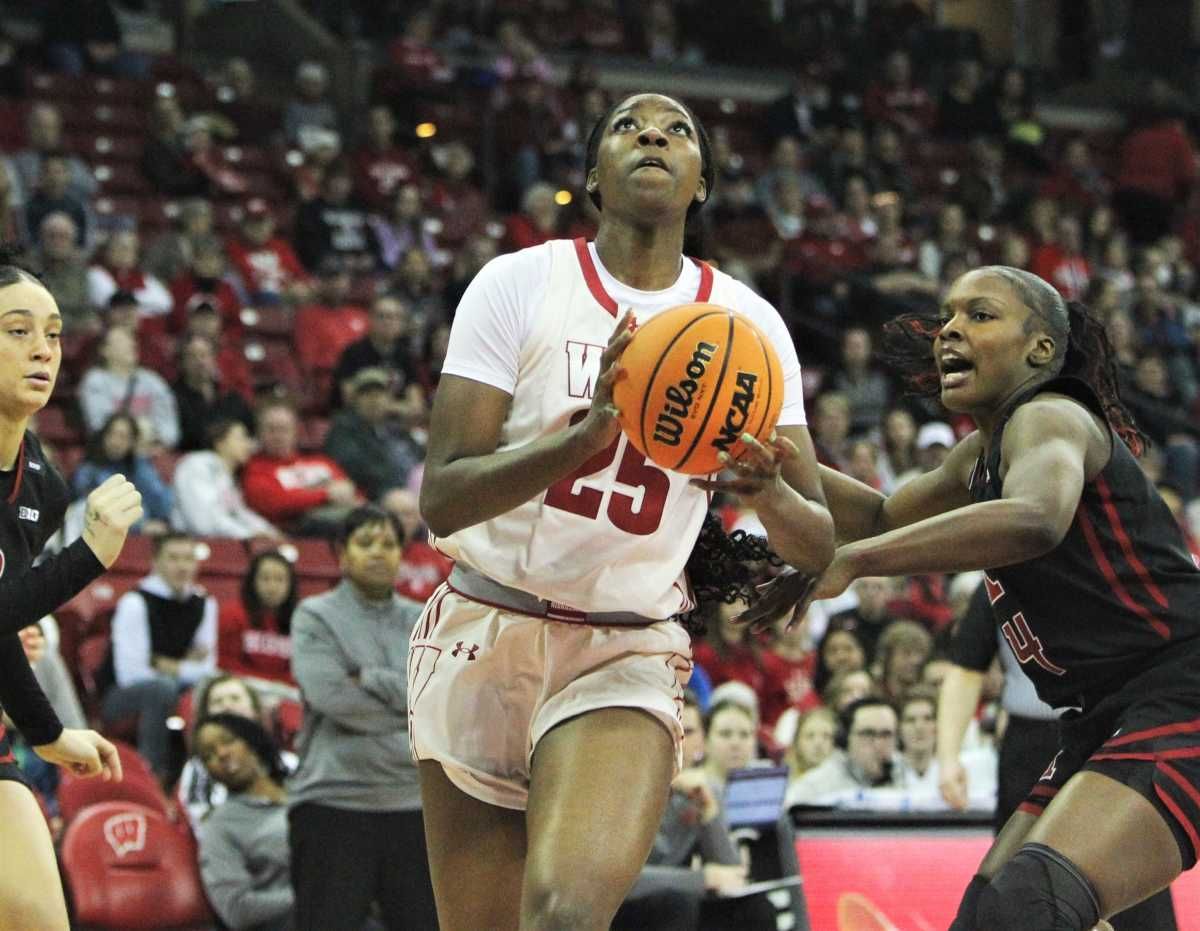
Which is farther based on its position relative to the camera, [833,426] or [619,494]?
[833,426]

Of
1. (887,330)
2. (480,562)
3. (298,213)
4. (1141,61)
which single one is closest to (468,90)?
(298,213)

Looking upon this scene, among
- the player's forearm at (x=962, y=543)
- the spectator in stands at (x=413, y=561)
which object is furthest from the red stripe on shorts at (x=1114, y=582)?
the spectator in stands at (x=413, y=561)

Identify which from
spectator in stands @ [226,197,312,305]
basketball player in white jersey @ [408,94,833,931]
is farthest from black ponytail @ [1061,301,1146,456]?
spectator in stands @ [226,197,312,305]

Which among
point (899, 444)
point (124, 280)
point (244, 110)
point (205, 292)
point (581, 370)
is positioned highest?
point (244, 110)

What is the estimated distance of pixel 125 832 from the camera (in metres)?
7.52

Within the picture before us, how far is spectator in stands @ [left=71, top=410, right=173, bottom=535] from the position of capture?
9367 mm

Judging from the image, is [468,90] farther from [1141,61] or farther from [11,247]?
[11,247]

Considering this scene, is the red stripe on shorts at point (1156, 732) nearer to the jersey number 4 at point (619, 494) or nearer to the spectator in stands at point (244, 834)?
the jersey number 4 at point (619, 494)

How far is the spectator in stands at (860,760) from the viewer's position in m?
8.11

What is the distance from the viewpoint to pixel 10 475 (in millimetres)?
4520

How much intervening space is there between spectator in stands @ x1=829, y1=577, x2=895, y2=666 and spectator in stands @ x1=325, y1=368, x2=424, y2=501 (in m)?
2.60

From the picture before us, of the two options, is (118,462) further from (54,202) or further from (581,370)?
(581,370)

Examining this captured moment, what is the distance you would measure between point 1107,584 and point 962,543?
52 cm

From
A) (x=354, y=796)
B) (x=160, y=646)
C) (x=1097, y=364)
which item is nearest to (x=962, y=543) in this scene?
(x=1097, y=364)
